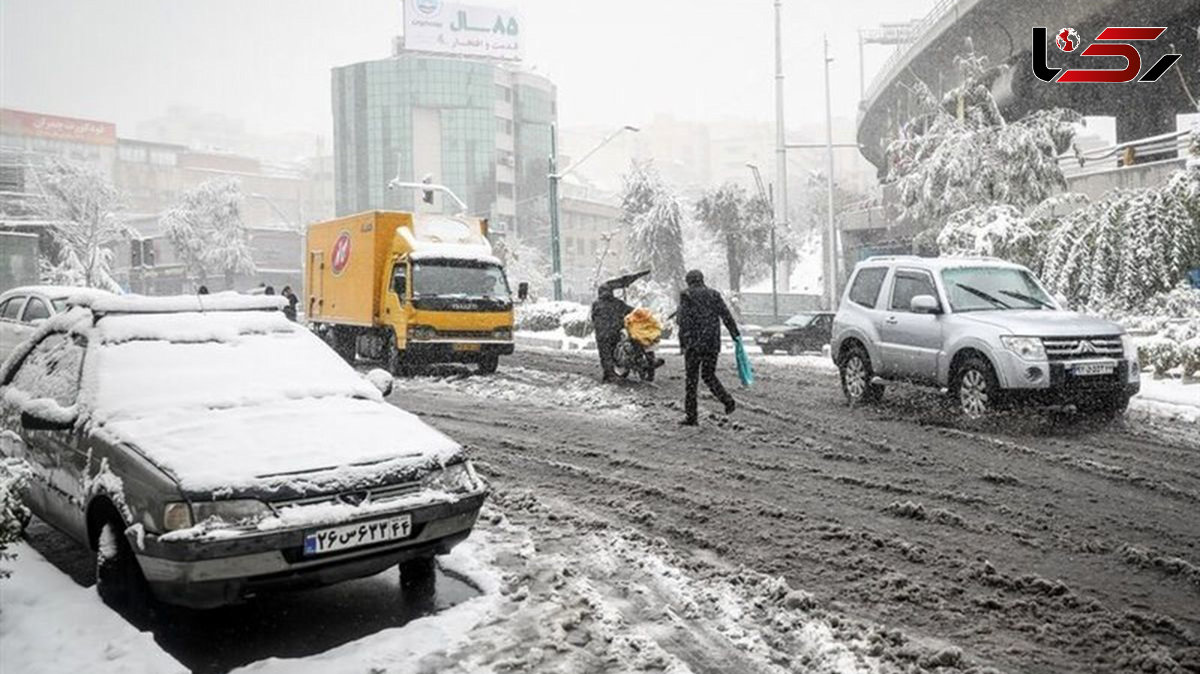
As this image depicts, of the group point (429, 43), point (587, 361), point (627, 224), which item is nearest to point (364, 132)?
point (429, 43)

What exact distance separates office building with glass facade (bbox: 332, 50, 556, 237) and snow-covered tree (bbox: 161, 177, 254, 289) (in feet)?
69.6

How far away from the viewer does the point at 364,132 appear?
301ft

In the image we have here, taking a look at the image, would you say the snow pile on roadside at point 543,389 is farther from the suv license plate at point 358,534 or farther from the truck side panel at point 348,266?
the suv license plate at point 358,534

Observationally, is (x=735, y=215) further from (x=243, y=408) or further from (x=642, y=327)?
(x=243, y=408)

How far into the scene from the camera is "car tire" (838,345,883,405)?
39.3 feet

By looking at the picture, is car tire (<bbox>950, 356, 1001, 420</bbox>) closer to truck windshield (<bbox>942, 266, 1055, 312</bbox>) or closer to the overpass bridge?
truck windshield (<bbox>942, 266, 1055, 312</bbox>)

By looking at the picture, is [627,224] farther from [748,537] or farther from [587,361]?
[748,537]

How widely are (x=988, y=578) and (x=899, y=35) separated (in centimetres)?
7437

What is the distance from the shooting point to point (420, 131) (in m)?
91.7

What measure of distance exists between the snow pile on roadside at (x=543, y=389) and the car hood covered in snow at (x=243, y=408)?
249 inches

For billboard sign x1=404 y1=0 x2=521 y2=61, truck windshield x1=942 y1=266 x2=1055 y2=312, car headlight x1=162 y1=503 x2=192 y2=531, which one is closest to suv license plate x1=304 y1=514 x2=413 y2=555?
car headlight x1=162 y1=503 x2=192 y2=531

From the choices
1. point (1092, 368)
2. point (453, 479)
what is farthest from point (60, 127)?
point (453, 479)

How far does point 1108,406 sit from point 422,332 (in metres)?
10.9

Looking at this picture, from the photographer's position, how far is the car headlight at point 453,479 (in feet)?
16.3
